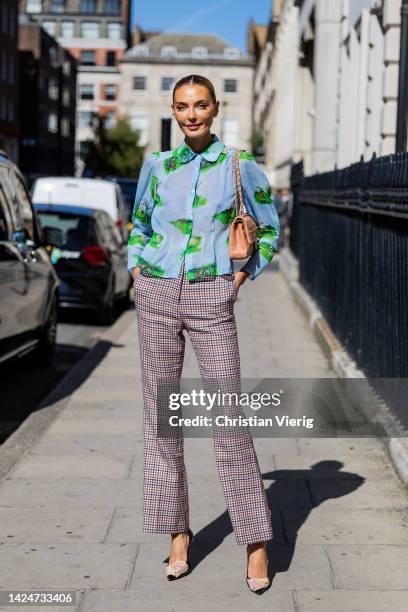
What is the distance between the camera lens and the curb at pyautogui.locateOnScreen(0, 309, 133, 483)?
657 centimetres

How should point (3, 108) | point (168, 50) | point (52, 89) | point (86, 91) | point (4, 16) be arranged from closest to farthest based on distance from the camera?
point (4, 16), point (3, 108), point (52, 89), point (168, 50), point (86, 91)

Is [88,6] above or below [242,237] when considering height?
above

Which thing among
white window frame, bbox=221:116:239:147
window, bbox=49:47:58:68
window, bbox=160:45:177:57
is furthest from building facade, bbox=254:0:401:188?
window, bbox=160:45:177:57

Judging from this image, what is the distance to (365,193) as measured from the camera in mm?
8664

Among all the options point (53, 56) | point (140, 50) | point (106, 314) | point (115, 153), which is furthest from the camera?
point (140, 50)

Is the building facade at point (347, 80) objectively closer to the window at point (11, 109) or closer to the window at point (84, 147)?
the window at point (11, 109)

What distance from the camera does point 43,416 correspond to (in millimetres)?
7855

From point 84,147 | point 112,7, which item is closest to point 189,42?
point 112,7

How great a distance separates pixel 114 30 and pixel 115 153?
32917mm

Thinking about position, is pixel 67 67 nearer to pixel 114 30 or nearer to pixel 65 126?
pixel 65 126

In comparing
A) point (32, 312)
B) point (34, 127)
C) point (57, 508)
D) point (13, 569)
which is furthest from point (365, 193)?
point (34, 127)

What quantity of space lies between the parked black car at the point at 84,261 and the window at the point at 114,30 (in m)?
113

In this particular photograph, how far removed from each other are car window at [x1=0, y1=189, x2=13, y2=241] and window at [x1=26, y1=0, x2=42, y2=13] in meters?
122

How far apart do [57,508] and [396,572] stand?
69.7 inches
